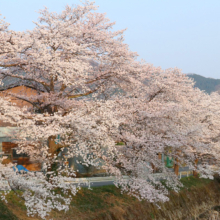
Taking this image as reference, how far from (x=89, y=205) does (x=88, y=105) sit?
6873mm

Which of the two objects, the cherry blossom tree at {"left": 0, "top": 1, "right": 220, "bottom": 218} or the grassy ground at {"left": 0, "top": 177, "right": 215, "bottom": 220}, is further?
the grassy ground at {"left": 0, "top": 177, "right": 215, "bottom": 220}

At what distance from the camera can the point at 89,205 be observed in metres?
17.7

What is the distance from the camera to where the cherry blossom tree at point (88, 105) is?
13148 mm

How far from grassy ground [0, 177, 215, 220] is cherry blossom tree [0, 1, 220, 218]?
92 centimetres

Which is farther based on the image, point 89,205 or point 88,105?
point 89,205

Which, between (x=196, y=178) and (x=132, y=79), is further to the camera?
(x=196, y=178)

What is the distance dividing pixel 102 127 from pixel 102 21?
840 cm

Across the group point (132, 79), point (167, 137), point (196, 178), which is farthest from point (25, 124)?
point (196, 178)

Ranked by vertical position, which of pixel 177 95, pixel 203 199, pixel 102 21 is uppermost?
pixel 102 21

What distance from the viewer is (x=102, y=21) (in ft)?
60.3

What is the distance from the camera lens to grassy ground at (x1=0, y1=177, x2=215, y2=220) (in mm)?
14555

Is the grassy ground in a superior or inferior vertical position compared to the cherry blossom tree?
inferior

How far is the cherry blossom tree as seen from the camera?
1315 centimetres

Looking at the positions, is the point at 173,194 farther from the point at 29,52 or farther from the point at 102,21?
the point at 29,52
